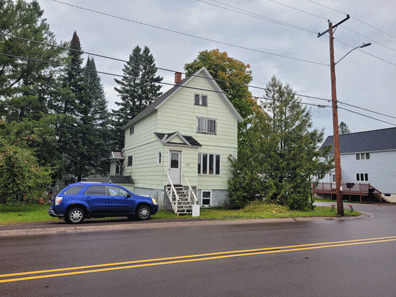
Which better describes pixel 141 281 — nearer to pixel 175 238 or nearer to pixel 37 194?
pixel 175 238

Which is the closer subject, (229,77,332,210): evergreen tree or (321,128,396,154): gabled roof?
(229,77,332,210): evergreen tree

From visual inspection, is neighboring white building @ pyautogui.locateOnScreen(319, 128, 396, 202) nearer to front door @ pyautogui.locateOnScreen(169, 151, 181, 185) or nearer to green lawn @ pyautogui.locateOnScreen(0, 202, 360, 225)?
green lawn @ pyautogui.locateOnScreen(0, 202, 360, 225)

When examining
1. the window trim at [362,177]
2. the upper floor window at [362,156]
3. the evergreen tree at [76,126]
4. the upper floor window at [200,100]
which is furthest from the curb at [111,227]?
the upper floor window at [362,156]

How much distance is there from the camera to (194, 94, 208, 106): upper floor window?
24.1 metres

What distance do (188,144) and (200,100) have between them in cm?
461

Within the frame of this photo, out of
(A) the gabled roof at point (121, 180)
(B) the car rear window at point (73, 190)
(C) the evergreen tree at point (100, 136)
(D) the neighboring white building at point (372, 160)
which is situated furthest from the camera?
(C) the evergreen tree at point (100, 136)

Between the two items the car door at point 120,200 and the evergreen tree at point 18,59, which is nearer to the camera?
the car door at point 120,200

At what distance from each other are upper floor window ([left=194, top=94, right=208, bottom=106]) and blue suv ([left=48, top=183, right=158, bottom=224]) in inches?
433

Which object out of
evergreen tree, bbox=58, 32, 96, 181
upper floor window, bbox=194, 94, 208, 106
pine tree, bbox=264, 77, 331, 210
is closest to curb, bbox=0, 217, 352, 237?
pine tree, bbox=264, 77, 331, 210

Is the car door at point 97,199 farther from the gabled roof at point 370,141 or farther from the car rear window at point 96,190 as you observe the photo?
the gabled roof at point 370,141

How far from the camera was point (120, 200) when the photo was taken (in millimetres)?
14523

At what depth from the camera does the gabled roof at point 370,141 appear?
40.0 m

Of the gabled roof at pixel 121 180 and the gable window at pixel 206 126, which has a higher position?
the gable window at pixel 206 126

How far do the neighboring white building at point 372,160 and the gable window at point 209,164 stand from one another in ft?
83.8
